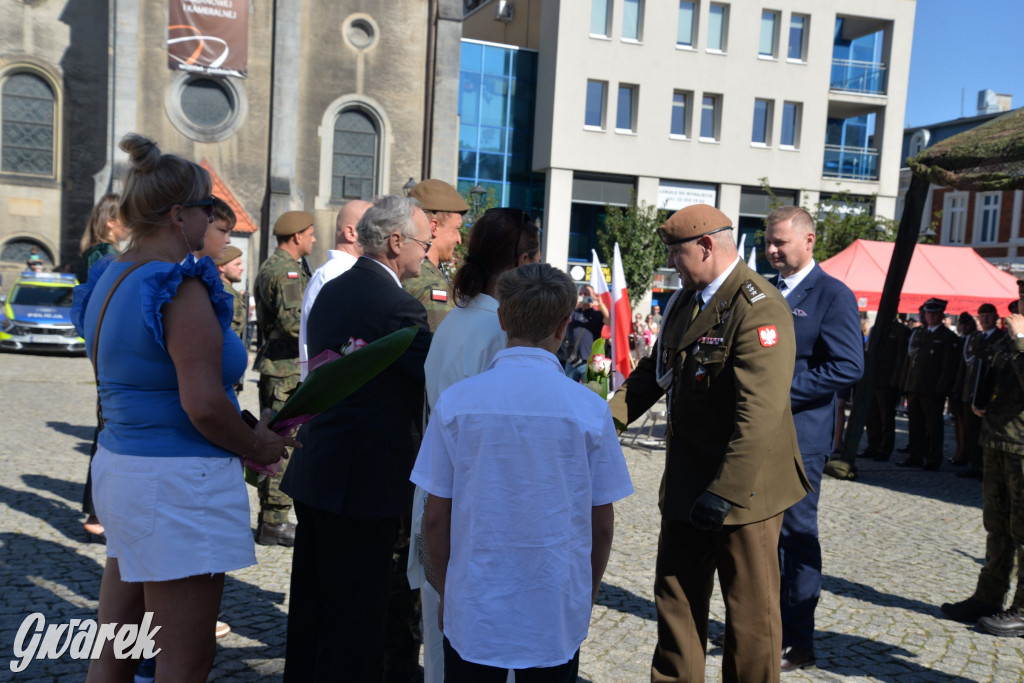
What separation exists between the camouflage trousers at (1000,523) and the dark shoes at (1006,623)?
62 millimetres

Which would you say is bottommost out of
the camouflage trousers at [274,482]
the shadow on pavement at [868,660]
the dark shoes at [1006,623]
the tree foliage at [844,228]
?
the shadow on pavement at [868,660]

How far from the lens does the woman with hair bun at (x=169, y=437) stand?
8.18ft

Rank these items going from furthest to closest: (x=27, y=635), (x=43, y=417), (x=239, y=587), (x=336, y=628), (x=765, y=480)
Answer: (x=43, y=417) < (x=239, y=587) < (x=27, y=635) < (x=765, y=480) < (x=336, y=628)

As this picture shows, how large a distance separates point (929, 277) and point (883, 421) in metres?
3.24

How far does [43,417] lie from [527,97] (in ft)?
95.2

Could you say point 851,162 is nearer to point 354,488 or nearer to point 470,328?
point 470,328

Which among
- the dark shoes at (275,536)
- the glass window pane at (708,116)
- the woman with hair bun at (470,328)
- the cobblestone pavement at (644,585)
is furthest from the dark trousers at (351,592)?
the glass window pane at (708,116)

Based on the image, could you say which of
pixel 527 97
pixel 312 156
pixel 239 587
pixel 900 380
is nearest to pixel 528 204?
pixel 527 97

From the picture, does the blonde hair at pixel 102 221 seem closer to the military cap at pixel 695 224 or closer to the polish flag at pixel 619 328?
the military cap at pixel 695 224

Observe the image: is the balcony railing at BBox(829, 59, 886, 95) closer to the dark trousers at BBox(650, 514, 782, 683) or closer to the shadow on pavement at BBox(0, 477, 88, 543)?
the shadow on pavement at BBox(0, 477, 88, 543)

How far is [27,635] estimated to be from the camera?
4219mm

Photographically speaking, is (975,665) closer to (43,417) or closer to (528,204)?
(43,417)

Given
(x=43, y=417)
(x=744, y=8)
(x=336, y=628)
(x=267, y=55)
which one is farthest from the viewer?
(x=744, y=8)

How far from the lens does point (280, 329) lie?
582 centimetres
